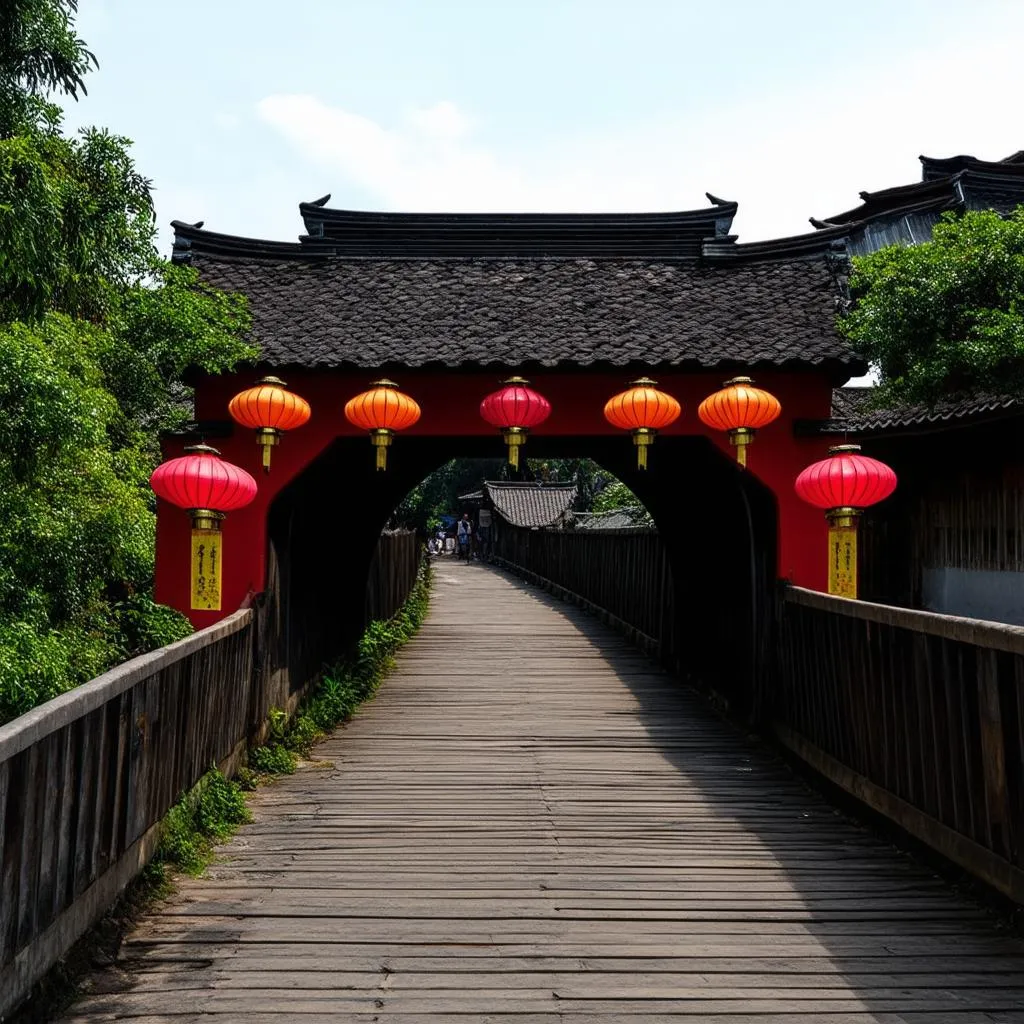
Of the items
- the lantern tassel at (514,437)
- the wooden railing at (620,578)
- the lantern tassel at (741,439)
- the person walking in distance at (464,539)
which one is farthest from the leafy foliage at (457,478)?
the lantern tassel at (741,439)

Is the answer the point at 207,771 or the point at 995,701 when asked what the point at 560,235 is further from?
the point at 995,701

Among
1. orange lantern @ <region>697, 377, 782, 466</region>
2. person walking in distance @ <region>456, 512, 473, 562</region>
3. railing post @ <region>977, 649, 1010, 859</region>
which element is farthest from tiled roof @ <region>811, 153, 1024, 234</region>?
person walking in distance @ <region>456, 512, 473, 562</region>

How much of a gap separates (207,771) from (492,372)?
14.7ft

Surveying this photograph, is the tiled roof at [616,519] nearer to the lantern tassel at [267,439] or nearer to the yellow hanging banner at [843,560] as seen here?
the yellow hanging banner at [843,560]

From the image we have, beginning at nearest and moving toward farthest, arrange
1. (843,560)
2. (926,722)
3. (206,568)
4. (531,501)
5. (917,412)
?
(926,722), (206,568), (843,560), (917,412), (531,501)

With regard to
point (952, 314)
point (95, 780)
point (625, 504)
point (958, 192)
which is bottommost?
point (95, 780)

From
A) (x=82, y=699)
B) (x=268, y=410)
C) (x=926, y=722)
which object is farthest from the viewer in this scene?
(x=268, y=410)

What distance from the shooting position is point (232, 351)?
880cm

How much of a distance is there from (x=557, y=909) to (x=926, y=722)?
7.01 feet

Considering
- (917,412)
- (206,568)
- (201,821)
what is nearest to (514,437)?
(206,568)

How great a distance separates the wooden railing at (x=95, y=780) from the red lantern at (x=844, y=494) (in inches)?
187

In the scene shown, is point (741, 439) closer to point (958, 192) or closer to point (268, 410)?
point (268, 410)

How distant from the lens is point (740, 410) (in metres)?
8.46

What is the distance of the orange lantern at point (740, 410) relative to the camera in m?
8.45
